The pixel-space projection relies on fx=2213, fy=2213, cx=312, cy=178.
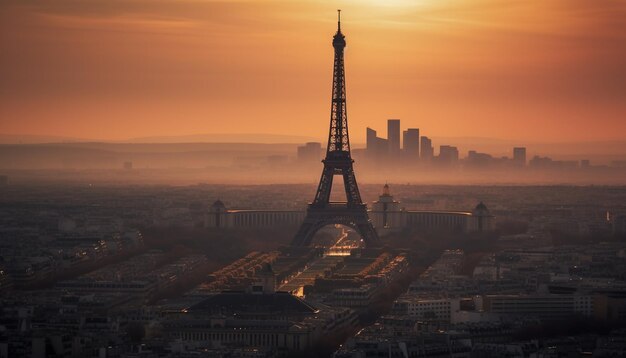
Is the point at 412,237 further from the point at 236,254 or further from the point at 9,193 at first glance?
the point at 9,193

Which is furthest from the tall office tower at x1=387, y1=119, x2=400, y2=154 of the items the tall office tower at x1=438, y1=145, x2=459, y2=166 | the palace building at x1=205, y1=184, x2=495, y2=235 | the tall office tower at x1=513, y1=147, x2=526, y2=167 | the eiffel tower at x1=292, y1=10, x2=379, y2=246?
the eiffel tower at x1=292, y1=10, x2=379, y2=246

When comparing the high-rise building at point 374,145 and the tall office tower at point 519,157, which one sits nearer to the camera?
the high-rise building at point 374,145

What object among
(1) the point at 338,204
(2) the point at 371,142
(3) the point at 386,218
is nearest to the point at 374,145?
(2) the point at 371,142

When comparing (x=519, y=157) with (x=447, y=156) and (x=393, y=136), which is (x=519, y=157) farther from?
(x=393, y=136)

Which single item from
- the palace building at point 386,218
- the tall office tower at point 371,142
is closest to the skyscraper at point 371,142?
the tall office tower at point 371,142

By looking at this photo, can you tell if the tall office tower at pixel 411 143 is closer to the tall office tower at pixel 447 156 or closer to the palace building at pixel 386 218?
the tall office tower at pixel 447 156
